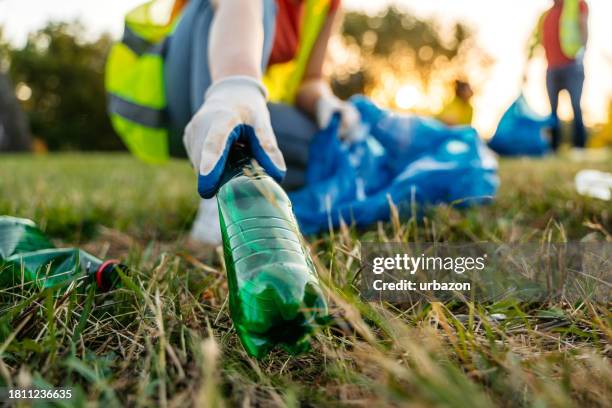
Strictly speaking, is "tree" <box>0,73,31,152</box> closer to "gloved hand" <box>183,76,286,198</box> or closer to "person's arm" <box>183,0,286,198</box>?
"person's arm" <box>183,0,286,198</box>

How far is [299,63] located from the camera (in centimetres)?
187

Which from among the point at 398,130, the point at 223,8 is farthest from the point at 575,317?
the point at 398,130

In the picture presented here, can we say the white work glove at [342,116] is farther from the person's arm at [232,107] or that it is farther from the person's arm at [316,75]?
the person's arm at [232,107]

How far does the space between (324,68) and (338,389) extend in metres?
1.61

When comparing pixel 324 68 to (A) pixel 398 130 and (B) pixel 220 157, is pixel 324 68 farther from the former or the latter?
(B) pixel 220 157

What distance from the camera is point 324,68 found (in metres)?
1.96

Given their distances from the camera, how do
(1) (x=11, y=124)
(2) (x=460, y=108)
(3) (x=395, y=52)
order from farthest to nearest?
(3) (x=395, y=52), (1) (x=11, y=124), (2) (x=460, y=108)

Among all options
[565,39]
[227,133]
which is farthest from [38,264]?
[565,39]

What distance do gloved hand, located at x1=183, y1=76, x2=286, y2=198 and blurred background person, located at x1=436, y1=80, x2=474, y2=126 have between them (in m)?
7.73

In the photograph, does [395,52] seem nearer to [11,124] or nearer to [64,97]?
Result: [64,97]

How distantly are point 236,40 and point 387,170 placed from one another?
945mm

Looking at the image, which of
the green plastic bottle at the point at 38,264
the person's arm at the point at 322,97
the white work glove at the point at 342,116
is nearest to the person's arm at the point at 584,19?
the person's arm at the point at 322,97

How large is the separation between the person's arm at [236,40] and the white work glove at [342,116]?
23.2 inches

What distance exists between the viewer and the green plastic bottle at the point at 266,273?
0.56 m
